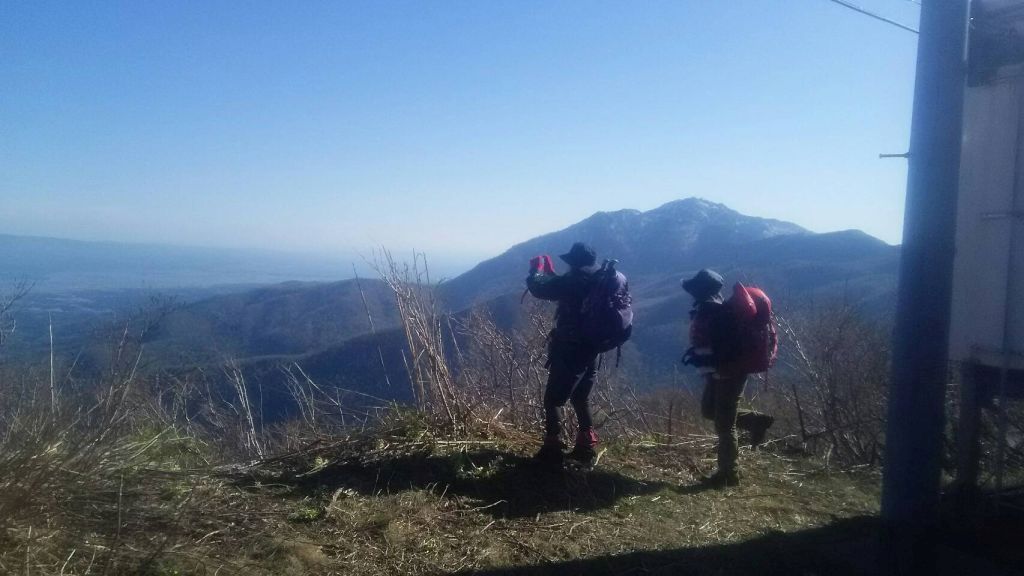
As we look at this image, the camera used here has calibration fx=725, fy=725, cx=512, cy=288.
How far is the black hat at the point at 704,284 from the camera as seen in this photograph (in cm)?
509

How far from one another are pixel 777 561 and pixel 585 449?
1.48 meters

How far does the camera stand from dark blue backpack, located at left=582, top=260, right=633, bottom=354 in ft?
15.9

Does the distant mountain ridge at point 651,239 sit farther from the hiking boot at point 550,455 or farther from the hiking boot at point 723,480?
the hiking boot at point 550,455

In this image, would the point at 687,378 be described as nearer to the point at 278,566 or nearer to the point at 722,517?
the point at 722,517

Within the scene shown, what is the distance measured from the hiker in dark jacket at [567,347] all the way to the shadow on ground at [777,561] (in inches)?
46.5

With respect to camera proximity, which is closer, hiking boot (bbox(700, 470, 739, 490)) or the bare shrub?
hiking boot (bbox(700, 470, 739, 490))

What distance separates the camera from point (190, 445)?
4.88m

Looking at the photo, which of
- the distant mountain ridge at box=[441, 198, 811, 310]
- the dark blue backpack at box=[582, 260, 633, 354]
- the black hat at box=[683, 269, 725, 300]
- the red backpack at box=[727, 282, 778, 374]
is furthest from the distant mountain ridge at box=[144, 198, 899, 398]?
the red backpack at box=[727, 282, 778, 374]

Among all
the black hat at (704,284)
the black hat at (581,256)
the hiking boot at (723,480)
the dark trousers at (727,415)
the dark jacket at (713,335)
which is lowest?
the hiking boot at (723,480)

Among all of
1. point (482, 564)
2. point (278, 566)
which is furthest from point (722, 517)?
point (278, 566)

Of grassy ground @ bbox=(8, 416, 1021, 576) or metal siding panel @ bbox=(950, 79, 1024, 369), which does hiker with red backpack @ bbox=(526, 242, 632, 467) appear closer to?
grassy ground @ bbox=(8, 416, 1021, 576)

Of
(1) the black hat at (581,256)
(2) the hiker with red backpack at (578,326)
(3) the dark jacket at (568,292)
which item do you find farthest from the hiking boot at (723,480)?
(1) the black hat at (581,256)

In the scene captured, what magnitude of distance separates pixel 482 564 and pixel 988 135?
3.81 metres

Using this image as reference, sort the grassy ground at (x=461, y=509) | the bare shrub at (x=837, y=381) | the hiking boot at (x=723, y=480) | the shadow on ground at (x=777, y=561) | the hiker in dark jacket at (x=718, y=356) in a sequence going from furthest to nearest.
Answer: the bare shrub at (x=837, y=381)
the hiking boot at (x=723, y=480)
the hiker in dark jacket at (x=718, y=356)
the shadow on ground at (x=777, y=561)
the grassy ground at (x=461, y=509)
